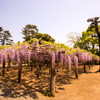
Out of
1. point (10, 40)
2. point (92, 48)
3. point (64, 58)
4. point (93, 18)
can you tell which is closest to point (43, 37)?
point (93, 18)

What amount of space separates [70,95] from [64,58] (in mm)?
3346

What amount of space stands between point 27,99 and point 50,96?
1.82 metres

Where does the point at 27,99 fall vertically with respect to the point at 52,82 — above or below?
below

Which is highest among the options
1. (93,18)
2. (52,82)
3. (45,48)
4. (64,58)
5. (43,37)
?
(93,18)

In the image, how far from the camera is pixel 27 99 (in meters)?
6.39

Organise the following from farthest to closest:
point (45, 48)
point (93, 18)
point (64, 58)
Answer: point (93, 18) → point (64, 58) → point (45, 48)

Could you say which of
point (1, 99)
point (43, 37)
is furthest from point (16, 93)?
point (43, 37)

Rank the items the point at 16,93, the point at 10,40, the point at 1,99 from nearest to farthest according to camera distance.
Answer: the point at 1,99 < the point at 16,93 < the point at 10,40

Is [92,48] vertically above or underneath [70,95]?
above

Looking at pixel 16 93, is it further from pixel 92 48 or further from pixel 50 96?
pixel 92 48

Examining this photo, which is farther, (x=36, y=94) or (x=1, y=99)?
(x=36, y=94)

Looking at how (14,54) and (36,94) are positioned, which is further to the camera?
(14,54)

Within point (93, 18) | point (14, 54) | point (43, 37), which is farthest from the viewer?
point (43, 37)

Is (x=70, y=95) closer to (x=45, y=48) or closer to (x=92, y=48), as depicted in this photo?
(x=45, y=48)
